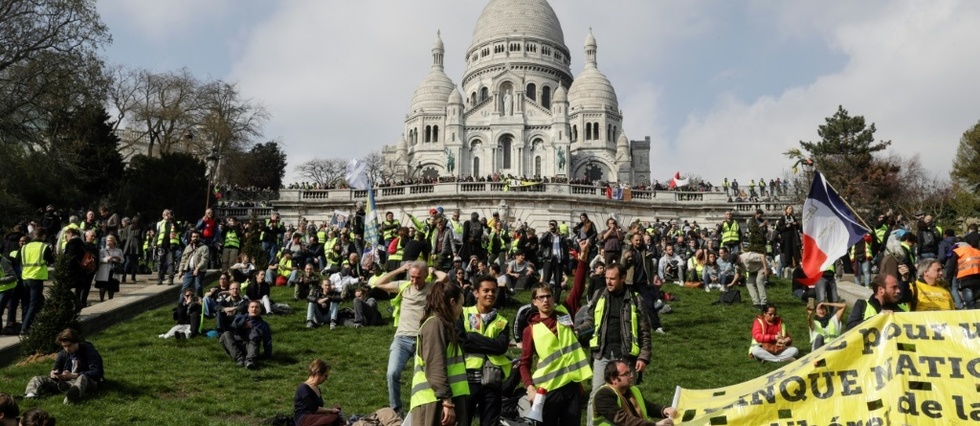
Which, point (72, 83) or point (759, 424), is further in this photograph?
point (72, 83)

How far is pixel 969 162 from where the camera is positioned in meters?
46.5

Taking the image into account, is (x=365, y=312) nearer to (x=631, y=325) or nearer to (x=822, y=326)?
(x=822, y=326)

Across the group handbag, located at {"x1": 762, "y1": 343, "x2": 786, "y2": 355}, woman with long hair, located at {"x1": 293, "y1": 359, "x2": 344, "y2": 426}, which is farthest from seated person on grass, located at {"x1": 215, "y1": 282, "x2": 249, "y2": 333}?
handbag, located at {"x1": 762, "y1": 343, "x2": 786, "y2": 355}

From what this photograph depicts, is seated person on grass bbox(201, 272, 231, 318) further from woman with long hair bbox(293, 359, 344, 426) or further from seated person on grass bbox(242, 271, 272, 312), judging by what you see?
woman with long hair bbox(293, 359, 344, 426)

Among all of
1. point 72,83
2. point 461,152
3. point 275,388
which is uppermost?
point 461,152

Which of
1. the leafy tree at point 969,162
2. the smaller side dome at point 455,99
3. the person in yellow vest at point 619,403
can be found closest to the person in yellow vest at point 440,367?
the person in yellow vest at point 619,403

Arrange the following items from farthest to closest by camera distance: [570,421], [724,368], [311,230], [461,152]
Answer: [461,152], [311,230], [724,368], [570,421]

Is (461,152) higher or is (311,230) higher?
(461,152)

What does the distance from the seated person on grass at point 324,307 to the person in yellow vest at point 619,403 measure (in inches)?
320

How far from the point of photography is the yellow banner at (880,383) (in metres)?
5.69

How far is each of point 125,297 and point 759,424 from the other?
1240 cm

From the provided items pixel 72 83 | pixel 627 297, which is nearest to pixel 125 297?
pixel 627 297

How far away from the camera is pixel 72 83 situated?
25797 millimetres

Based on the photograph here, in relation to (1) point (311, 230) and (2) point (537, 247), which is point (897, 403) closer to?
(2) point (537, 247)
